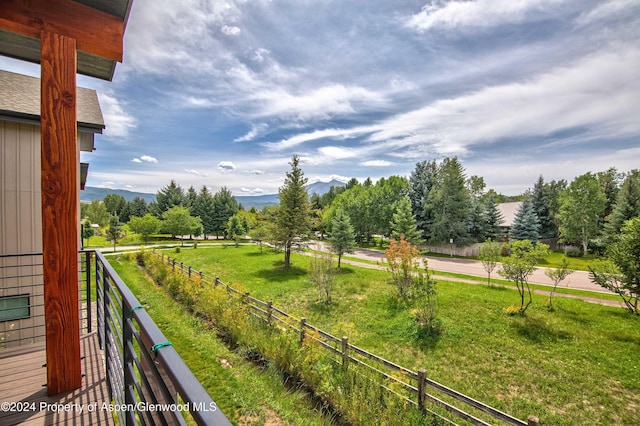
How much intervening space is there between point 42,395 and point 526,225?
124 ft

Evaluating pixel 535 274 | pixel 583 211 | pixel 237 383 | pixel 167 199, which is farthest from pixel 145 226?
pixel 583 211

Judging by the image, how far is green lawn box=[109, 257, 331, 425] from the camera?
209 inches

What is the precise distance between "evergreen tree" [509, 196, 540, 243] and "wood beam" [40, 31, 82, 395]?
36.9 metres

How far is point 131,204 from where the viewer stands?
5756 cm

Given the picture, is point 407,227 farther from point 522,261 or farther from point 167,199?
point 167,199

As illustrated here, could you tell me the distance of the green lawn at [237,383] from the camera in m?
5.32

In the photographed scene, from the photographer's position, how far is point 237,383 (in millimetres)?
6137

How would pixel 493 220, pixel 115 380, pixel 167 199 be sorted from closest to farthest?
pixel 115 380, pixel 493 220, pixel 167 199

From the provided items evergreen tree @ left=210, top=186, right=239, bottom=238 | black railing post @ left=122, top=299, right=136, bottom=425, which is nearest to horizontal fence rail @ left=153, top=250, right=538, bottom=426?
black railing post @ left=122, top=299, right=136, bottom=425

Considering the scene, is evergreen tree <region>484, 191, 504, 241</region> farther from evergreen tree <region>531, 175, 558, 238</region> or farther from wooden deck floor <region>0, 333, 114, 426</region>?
wooden deck floor <region>0, 333, 114, 426</region>

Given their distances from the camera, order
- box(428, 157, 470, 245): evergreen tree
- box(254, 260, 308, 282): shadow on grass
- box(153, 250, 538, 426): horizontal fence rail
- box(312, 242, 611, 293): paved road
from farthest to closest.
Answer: box(428, 157, 470, 245): evergreen tree → box(254, 260, 308, 282): shadow on grass → box(312, 242, 611, 293): paved road → box(153, 250, 538, 426): horizontal fence rail

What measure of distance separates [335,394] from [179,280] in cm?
907

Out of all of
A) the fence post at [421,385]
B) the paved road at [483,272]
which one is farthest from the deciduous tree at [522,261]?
the fence post at [421,385]

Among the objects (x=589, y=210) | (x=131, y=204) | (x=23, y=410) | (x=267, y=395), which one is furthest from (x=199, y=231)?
(x=589, y=210)
